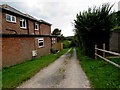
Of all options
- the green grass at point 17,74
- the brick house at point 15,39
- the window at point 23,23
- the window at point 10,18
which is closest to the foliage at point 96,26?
the green grass at point 17,74

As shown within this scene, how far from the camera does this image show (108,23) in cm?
1053

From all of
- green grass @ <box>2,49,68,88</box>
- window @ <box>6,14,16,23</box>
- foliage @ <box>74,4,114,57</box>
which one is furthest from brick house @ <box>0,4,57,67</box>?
foliage @ <box>74,4,114,57</box>

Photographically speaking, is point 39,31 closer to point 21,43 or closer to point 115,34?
point 21,43

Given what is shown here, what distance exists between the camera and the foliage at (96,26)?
10484mm

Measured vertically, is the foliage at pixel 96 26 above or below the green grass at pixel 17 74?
above

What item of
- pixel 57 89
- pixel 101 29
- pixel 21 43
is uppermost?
pixel 101 29

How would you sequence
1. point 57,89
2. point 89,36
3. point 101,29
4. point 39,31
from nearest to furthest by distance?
point 57,89
point 101,29
point 89,36
point 39,31

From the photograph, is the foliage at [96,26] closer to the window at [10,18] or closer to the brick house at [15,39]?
the brick house at [15,39]

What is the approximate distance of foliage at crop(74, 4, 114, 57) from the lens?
10484 mm

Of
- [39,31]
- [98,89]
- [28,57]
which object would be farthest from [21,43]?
[39,31]

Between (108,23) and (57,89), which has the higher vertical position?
(108,23)

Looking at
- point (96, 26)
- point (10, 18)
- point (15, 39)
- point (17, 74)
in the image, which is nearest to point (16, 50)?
point (15, 39)

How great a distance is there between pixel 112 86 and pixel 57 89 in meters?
2.24

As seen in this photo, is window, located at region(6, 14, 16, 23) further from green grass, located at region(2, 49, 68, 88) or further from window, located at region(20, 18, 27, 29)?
green grass, located at region(2, 49, 68, 88)
